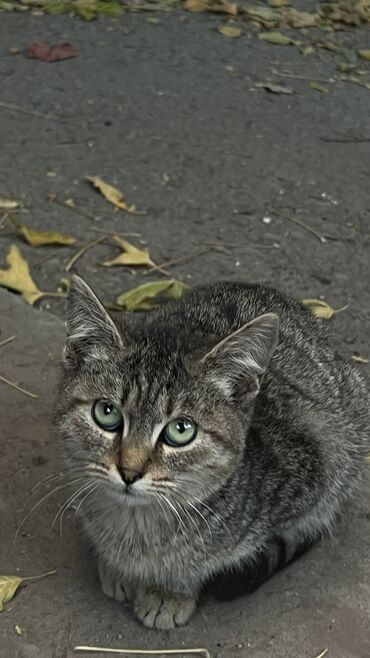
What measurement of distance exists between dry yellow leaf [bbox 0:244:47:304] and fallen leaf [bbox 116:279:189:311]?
13.9 inches

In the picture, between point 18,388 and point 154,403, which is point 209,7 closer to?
point 18,388

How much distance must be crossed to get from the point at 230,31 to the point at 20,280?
10.4 ft

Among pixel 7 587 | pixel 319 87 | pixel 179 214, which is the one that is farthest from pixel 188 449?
pixel 319 87

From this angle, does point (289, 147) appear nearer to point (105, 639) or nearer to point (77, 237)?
point (77, 237)

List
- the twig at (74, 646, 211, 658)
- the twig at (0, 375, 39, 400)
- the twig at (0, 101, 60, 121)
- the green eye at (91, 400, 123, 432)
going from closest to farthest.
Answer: the green eye at (91, 400, 123, 432) → the twig at (74, 646, 211, 658) → the twig at (0, 375, 39, 400) → the twig at (0, 101, 60, 121)

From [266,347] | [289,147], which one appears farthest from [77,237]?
[266,347]

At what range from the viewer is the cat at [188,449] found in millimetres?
2480

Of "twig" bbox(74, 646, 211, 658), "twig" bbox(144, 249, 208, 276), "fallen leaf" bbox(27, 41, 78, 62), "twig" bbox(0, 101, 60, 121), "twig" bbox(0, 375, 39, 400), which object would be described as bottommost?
"twig" bbox(0, 101, 60, 121)

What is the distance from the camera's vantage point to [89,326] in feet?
8.59

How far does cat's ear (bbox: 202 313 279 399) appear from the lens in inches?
98.4

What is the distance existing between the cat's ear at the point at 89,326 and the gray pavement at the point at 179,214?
2.26ft

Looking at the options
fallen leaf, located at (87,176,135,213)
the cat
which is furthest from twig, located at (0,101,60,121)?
the cat

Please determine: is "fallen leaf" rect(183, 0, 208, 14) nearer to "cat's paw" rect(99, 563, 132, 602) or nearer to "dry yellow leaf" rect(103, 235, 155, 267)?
"dry yellow leaf" rect(103, 235, 155, 267)

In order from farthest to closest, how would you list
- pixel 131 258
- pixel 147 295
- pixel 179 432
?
pixel 131 258 < pixel 147 295 < pixel 179 432
